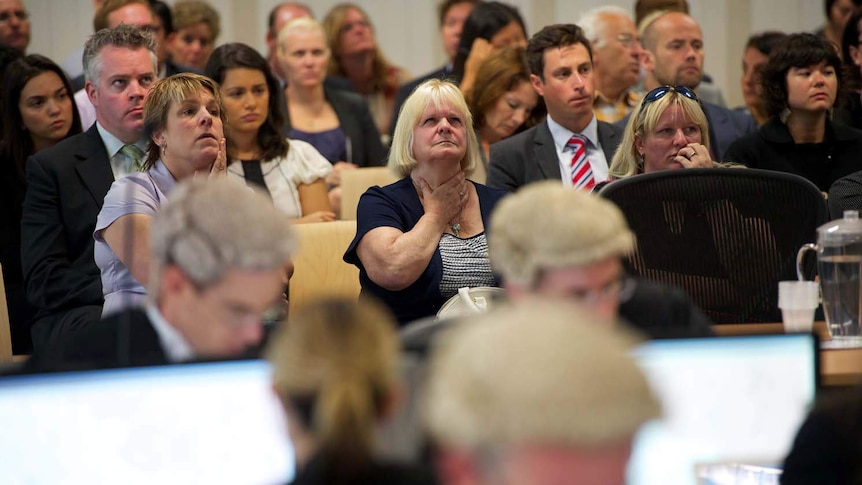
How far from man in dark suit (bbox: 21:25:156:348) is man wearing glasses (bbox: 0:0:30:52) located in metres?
2.09

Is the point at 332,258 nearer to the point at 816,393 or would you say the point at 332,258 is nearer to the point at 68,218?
the point at 68,218

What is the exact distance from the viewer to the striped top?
11.1 feet

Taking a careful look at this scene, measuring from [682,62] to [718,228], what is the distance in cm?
256

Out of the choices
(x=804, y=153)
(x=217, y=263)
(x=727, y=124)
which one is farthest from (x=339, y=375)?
(x=727, y=124)

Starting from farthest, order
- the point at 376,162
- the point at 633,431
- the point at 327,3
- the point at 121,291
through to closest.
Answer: the point at 327,3
the point at 376,162
the point at 121,291
the point at 633,431

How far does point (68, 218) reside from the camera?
3693 millimetres

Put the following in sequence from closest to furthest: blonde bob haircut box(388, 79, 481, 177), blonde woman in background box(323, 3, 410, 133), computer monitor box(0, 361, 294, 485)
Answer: computer monitor box(0, 361, 294, 485) → blonde bob haircut box(388, 79, 481, 177) → blonde woman in background box(323, 3, 410, 133)

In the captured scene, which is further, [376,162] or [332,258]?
[376,162]

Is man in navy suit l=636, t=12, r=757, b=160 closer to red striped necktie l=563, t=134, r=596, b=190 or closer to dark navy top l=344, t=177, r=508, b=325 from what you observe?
red striped necktie l=563, t=134, r=596, b=190

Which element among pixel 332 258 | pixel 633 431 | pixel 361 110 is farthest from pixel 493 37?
pixel 633 431

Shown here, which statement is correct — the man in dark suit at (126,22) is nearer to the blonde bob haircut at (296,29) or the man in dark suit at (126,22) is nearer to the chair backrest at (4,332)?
the blonde bob haircut at (296,29)

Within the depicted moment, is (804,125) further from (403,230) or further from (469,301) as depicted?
(469,301)

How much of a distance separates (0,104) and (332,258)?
1.74 meters

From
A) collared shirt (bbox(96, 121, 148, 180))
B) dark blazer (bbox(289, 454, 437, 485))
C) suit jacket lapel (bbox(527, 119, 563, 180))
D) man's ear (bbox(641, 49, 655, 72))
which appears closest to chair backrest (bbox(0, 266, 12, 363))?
collared shirt (bbox(96, 121, 148, 180))
